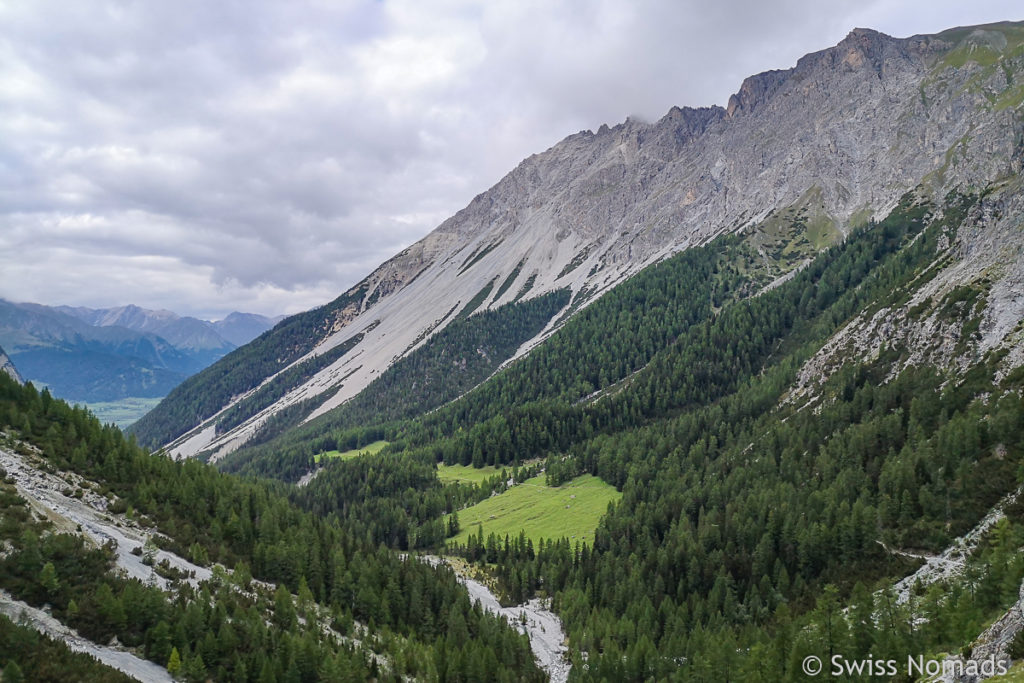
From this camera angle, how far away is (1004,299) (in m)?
98.7

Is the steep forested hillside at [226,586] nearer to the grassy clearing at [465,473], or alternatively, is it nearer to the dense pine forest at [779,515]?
the dense pine forest at [779,515]

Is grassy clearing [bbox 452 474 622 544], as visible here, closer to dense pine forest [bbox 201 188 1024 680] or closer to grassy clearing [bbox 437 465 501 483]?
dense pine forest [bbox 201 188 1024 680]

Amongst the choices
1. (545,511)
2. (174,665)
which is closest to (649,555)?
(545,511)

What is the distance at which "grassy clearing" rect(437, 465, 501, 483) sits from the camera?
18200cm

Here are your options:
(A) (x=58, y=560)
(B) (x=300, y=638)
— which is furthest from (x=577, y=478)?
(A) (x=58, y=560)

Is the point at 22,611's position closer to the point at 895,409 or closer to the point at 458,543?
the point at 458,543

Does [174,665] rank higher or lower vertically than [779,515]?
higher
